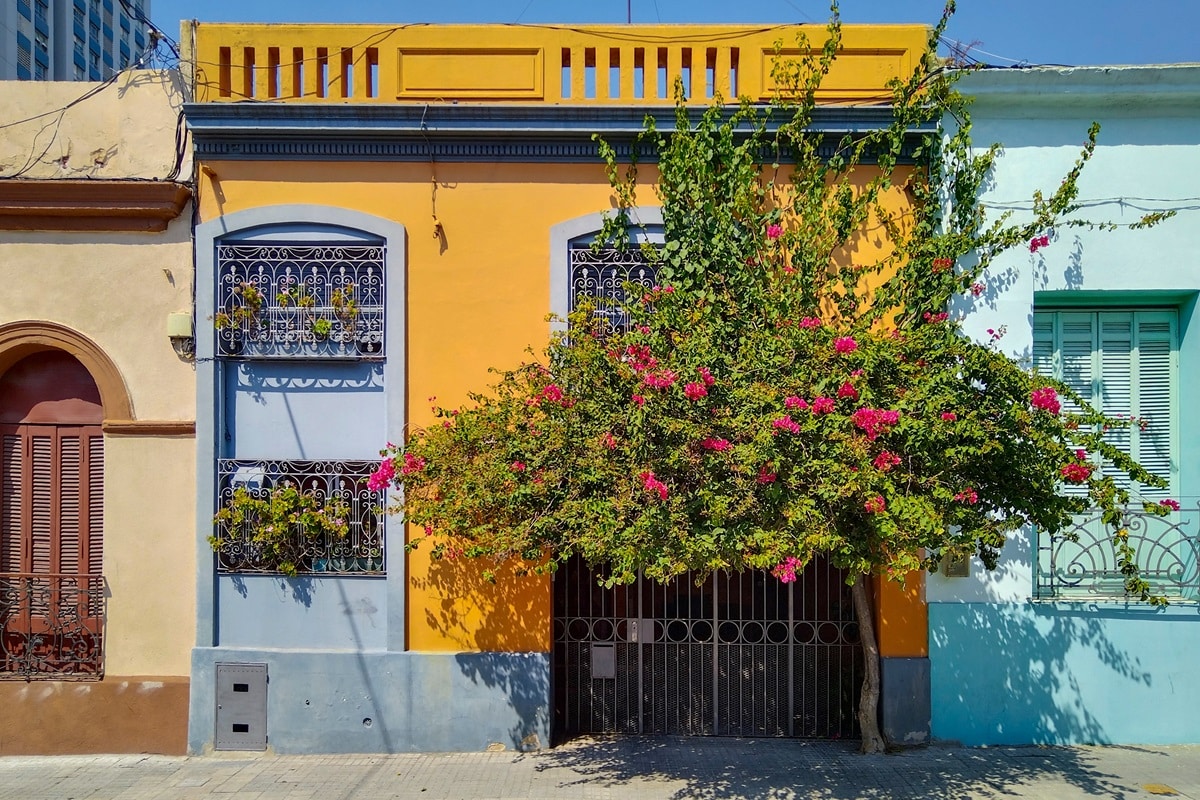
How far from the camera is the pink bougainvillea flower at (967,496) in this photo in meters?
4.48

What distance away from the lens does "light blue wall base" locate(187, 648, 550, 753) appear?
6.33m

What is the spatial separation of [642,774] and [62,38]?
4447 centimetres

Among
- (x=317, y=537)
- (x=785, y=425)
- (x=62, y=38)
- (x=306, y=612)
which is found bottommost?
(x=306, y=612)

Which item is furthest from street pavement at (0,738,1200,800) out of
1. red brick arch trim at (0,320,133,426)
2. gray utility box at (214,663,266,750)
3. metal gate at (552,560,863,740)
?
red brick arch trim at (0,320,133,426)

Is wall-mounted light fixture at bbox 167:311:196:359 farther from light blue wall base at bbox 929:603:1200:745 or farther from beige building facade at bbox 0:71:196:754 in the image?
light blue wall base at bbox 929:603:1200:745

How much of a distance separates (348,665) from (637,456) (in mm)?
3433

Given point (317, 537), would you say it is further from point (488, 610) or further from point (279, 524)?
point (488, 610)

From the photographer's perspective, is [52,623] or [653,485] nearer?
[653,485]

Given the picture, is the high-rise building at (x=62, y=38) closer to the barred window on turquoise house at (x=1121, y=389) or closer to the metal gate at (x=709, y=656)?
the metal gate at (x=709, y=656)

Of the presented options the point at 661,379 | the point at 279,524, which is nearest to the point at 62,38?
the point at 279,524

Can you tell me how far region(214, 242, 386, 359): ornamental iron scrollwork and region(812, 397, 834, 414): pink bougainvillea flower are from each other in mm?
3783

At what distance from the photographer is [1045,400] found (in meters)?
4.57

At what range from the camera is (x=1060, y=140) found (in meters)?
6.52

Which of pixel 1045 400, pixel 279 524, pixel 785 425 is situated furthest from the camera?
pixel 279 524
